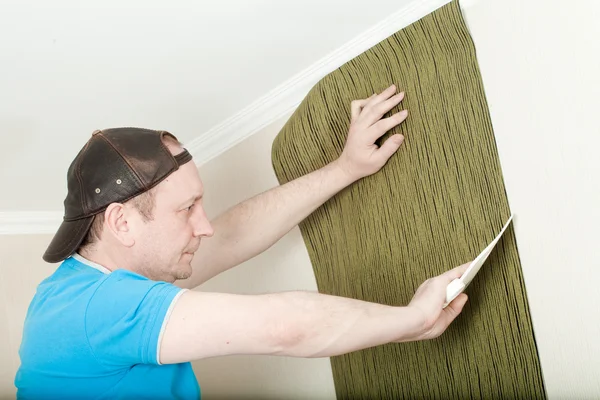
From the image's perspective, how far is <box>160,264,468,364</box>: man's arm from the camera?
1.21 meters

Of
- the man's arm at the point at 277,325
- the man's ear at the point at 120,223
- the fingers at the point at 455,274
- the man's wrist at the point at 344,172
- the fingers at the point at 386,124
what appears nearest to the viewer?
the man's arm at the point at 277,325

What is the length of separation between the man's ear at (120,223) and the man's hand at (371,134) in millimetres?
601

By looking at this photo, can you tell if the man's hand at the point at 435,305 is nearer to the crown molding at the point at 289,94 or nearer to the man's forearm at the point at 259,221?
the man's forearm at the point at 259,221

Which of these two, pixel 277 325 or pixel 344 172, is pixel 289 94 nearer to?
pixel 344 172

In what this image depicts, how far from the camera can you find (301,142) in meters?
1.92

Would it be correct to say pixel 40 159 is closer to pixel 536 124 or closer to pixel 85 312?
pixel 85 312

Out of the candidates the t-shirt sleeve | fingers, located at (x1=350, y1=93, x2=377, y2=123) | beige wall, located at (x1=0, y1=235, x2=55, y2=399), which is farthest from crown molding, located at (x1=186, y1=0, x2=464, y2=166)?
beige wall, located at (x1=0, y1=235, x2=55, y2=399)

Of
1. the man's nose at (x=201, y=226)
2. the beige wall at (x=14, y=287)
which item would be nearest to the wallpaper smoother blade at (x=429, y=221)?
the man's nose at (x=201, y=226)

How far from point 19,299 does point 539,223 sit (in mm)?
2473

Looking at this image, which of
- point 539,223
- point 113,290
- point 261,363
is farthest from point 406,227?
point 261,363

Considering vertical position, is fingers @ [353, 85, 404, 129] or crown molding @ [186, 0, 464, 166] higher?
crown molding @ [186, 0, 464, 166]

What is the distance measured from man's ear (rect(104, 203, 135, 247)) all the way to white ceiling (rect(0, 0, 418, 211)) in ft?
1.56

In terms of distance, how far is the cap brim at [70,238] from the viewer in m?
1.53

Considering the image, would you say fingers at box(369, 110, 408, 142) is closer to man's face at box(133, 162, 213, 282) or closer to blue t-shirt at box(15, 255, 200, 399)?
man's face at box(133, 162, 213, 282)
